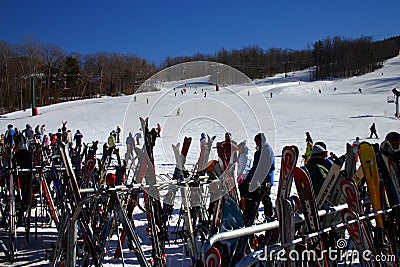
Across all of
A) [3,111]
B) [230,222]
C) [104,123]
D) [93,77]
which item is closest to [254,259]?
[230,222]

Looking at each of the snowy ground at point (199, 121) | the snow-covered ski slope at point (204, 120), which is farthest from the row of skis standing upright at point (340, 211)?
the snow-covered ski slope at point (204, 120)

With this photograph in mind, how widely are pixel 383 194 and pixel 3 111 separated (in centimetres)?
5522

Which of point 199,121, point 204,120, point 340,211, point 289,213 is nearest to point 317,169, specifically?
point 340,211

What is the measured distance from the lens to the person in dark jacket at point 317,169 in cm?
360

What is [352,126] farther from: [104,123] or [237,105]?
[237,105]

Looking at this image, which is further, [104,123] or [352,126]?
[104,123]

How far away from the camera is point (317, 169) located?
12.1 feet

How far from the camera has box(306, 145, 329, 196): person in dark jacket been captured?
3604 mm

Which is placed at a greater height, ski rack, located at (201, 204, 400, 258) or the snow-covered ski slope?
the snow-covered ski slope

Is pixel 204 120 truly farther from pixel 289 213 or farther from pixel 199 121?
pixel 289 213

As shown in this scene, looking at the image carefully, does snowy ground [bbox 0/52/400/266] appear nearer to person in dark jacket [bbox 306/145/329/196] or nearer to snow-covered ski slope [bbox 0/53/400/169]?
snow-covered ski slope [bbox 0/53/400/169]

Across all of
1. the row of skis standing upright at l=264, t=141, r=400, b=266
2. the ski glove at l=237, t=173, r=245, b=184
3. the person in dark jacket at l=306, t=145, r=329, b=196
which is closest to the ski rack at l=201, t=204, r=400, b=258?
the row of skis standing upright at l=264, t=141, r=400, b=266

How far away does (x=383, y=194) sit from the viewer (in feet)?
10.2

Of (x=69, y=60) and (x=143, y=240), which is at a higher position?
(x=69, y=60)
